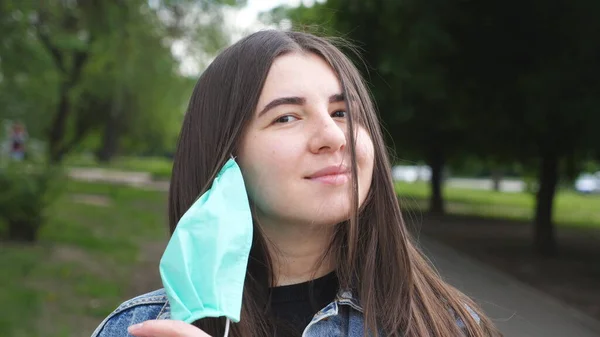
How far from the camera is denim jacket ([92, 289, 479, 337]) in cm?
182

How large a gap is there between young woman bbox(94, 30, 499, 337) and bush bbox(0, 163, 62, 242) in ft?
30.4

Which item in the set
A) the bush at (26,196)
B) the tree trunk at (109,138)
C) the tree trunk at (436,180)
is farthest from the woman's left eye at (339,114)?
the tree trunk at (109,138)

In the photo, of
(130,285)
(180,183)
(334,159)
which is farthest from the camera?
(130,285)

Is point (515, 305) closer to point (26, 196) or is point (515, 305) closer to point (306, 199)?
point (306, 199)

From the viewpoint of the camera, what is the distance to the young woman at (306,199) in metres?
1.73

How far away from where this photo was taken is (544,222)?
12.4m

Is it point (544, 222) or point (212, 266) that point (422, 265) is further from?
point (544, 222)

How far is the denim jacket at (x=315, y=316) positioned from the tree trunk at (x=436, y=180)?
19.1 metres

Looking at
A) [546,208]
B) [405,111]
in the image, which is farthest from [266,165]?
[546,208]

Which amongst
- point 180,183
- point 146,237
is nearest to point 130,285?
point 146,237

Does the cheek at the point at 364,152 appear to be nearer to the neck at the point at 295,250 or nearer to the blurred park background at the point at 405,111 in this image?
the neck at the point at 295,250

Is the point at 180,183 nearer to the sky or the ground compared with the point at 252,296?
nearer to the sky

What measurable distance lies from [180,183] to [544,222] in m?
11.6

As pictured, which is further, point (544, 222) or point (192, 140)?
point (544, 222)
